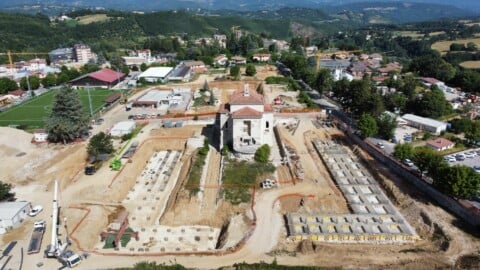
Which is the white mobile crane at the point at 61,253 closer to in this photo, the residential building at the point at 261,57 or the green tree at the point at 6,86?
the green tree at the point at 6,86

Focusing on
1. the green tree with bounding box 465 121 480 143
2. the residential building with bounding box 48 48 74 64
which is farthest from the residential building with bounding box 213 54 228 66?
the green tree with bounding box 465 121 480 143

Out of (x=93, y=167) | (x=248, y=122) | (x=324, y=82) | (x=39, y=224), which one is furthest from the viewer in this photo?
(x=324, y=82)

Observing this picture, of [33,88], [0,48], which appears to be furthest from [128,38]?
[33,88]

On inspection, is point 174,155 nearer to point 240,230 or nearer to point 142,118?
point 142,118

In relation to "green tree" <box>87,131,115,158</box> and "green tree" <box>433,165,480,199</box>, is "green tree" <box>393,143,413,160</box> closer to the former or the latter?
"green tree" <box>433,165,480,199</box>

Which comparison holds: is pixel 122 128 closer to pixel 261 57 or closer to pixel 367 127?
pixel 367 127

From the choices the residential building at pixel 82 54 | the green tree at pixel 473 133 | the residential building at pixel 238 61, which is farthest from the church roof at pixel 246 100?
the residential building at pixel 82 54

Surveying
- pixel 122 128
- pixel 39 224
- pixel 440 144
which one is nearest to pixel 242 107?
pixel 122 128
